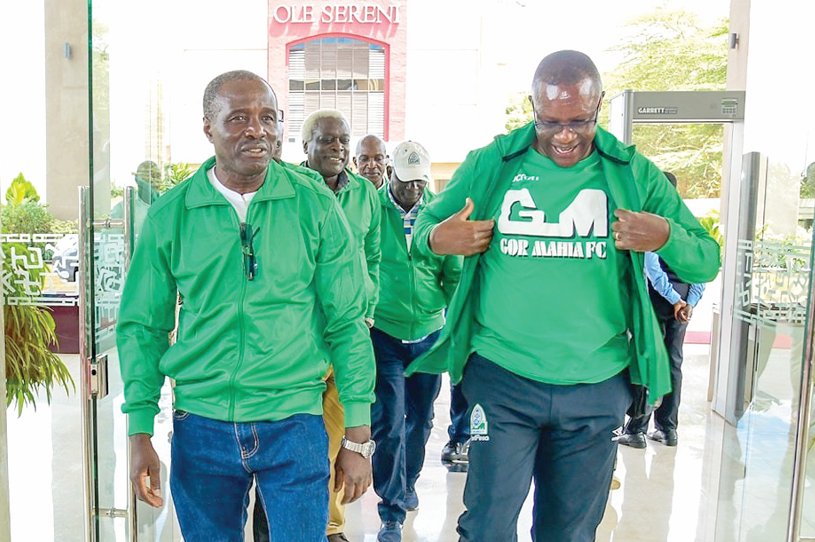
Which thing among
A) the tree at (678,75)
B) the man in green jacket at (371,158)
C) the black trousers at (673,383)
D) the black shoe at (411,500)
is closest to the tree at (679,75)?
the tree at (678,75)

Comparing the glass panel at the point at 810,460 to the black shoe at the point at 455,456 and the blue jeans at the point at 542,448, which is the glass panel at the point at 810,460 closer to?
the blue jeans at the point at 542,448

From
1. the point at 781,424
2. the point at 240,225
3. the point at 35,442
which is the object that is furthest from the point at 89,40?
the point at 781,424

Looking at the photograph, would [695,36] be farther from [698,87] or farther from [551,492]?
[551,492]

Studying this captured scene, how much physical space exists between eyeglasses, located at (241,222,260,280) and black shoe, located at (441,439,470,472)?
9.49 feet

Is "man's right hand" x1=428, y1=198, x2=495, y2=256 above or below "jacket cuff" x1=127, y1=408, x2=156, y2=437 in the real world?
above

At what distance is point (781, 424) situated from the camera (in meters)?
2.70

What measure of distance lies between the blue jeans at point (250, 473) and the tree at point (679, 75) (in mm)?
20935

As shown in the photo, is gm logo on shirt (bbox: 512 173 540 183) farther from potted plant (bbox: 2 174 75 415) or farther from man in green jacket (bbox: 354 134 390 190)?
man in green jacket (bbox: 354 134 390 190)

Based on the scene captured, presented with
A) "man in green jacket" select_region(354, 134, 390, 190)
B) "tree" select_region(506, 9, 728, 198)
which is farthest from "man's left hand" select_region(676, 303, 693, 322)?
"tree" select_region(506, 9, 728, 198)

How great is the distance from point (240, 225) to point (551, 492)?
115cm

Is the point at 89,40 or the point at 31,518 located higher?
the point at 89,40

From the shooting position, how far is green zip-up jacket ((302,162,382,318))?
3250 millimetres

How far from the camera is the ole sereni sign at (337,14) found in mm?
18625

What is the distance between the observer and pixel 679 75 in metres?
22.8
